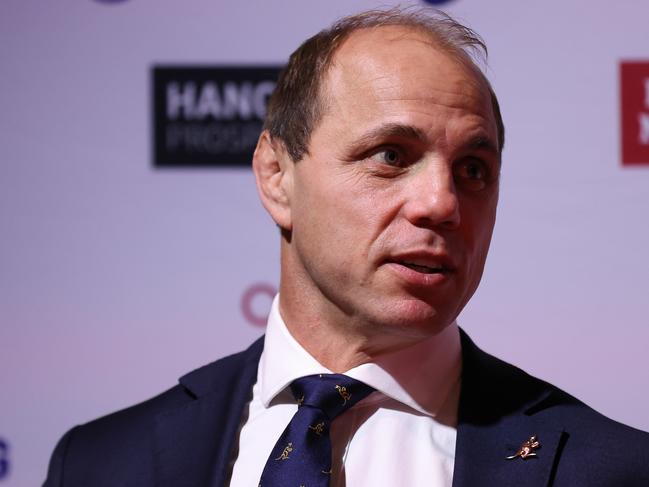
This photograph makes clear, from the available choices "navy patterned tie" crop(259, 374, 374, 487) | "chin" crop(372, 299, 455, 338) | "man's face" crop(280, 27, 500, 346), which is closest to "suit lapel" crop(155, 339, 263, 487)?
"navy patterned tie" crop(259, 374, 374, 487)

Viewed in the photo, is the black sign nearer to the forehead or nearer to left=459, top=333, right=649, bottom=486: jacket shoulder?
the forehead

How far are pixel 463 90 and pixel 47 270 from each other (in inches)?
51.9

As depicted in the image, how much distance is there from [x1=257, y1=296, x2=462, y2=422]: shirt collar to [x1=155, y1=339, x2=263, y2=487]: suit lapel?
0.27 ft

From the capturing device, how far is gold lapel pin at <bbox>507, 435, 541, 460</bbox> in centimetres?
199

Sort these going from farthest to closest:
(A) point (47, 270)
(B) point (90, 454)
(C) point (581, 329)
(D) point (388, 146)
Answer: (A) point (47, 270) < (C) point (581, 329) < (B) point (90, 454) < (D) point (388, 146)

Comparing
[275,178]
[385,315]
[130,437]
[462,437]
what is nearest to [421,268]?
[385,315]

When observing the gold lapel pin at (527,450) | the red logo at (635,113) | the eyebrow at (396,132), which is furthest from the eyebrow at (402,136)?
the red logo at (635,113)

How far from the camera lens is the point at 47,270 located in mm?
2855

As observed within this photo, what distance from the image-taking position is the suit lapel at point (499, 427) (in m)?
1.97

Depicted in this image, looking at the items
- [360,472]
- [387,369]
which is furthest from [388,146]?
[360,472]

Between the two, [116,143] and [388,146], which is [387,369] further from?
[116,143]

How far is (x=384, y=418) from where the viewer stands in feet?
6.92

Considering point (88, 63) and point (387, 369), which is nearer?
point (387, 369)

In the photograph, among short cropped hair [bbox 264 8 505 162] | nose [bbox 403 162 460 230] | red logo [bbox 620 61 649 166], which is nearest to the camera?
nose [bbox 403 162 460 230]
